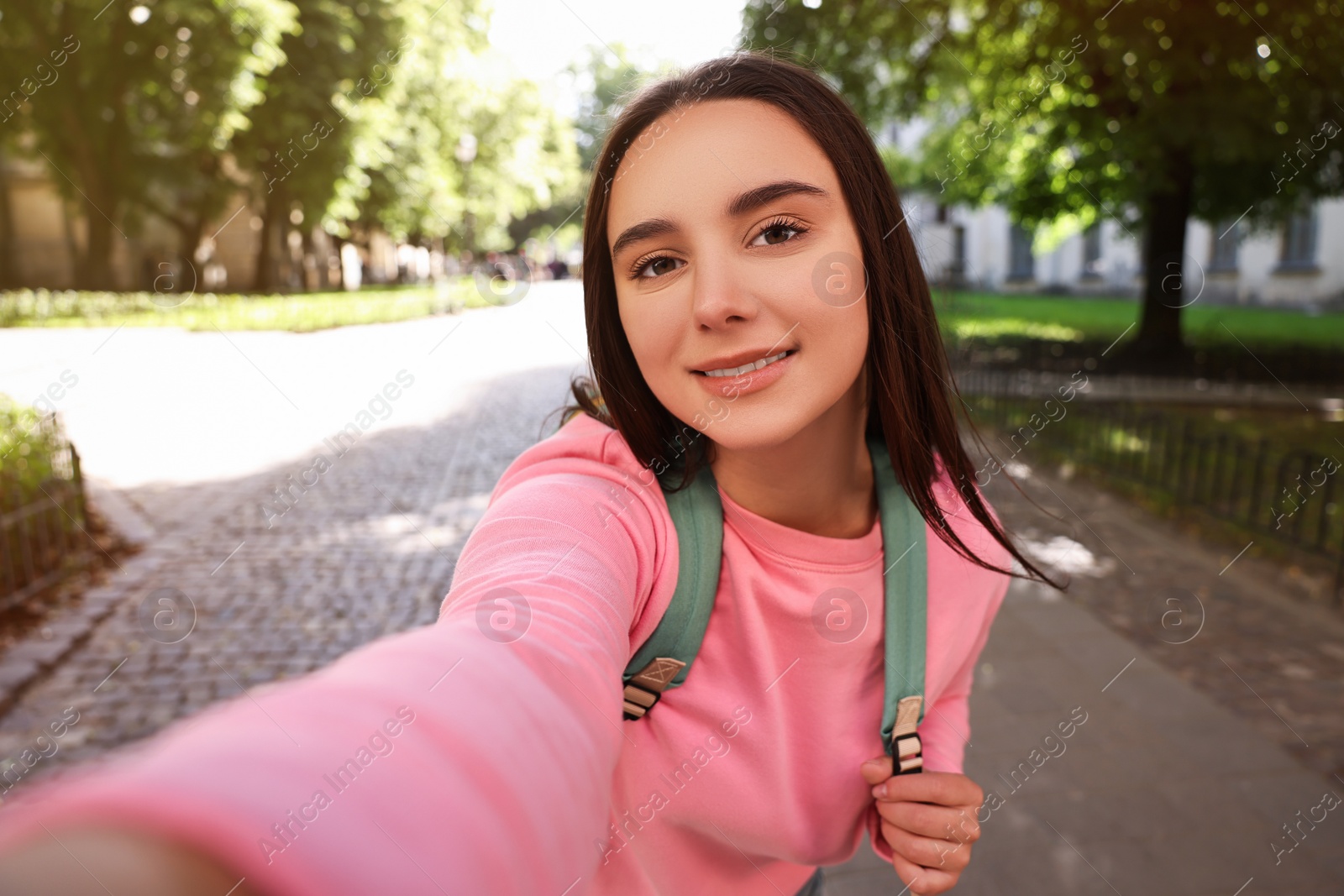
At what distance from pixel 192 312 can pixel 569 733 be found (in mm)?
23778

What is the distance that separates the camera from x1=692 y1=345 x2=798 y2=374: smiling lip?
128 centimetres

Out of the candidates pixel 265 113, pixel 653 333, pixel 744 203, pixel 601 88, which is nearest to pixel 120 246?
pixel 265 113

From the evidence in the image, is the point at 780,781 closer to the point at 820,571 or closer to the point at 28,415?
the point at 820,571

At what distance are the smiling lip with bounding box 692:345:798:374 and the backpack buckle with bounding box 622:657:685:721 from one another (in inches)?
17.4

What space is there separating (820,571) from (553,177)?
43.6 m

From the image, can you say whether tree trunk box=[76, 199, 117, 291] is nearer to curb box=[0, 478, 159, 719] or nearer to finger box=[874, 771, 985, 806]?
curb box=[0, 478, 159, 719]

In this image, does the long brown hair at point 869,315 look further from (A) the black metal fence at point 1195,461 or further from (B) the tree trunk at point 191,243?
(B) the tree trunk at point 191,243

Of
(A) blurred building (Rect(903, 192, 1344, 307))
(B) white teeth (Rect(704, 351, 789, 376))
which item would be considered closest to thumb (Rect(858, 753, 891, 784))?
(B) white teeth (Rect(704, 351, 789, 376))

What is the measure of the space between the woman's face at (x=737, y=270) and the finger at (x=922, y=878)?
778 mm

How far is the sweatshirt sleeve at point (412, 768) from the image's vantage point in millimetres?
455

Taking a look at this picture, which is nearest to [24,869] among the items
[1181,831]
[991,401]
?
[1181,831]

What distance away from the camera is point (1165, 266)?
48.4 ft

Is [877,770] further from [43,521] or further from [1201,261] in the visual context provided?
[1201,261]

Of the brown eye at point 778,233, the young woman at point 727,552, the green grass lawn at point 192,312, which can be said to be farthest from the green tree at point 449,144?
the brown eye at point 778,233
